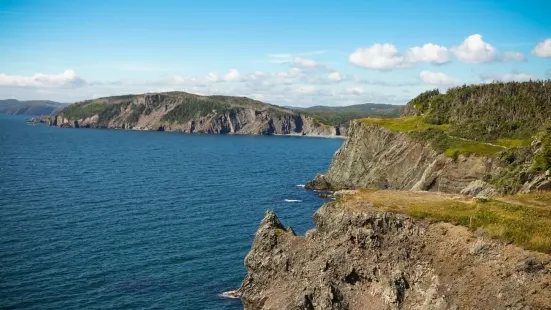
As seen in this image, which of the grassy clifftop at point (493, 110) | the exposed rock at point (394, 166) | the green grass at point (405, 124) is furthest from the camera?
the green grass at point (405, 124)

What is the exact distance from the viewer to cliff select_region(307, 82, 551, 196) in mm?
74938

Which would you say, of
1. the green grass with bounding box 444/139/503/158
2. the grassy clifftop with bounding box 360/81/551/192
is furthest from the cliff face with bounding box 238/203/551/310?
the green grass with bounding box 444/139/503/158

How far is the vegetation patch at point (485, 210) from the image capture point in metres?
37.8

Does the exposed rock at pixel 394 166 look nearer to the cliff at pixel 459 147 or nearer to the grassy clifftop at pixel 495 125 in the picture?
the cliff at pixel 459 147

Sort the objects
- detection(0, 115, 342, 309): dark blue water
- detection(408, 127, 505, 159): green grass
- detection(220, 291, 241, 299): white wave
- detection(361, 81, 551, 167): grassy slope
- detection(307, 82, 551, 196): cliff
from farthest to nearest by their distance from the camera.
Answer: detection(361, 81, 551, 167): grassy slope → detection(408, 127, 505, 159): green grass → detection(307, 82, 551, 196): cliff → detection(220, 291, 241, 299): white wave → detection(0, 115, 342, 309): dark blue water

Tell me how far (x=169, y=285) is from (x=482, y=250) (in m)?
33.4

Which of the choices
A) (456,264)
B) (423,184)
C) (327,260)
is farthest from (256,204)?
(456,264)

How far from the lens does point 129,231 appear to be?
73.6 m

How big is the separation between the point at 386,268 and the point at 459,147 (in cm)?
5846

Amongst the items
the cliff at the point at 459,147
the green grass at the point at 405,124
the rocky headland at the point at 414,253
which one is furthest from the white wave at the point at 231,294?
the green grass at the point at 405,124

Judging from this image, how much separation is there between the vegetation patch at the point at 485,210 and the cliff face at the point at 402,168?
68.3 ft

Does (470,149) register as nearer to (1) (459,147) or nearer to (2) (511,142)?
(1) (459,147)

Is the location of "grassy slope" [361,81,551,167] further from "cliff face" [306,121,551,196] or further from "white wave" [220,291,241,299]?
"white wave" [220,291,241,299]

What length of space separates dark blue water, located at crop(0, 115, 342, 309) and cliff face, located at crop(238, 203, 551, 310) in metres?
7.33
